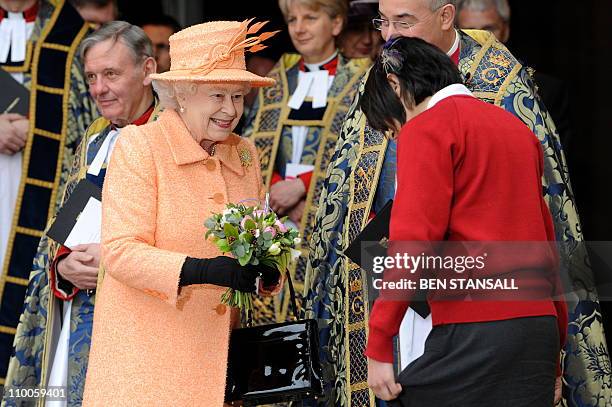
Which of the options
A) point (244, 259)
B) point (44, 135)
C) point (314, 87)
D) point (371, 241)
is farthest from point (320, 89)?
point (244, 259)

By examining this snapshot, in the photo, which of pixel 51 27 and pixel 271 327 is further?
pixel 51 27

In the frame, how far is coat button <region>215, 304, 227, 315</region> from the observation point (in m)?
4.06

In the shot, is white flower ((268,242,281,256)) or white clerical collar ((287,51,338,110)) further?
white clerical collar ((287,51,338,110))

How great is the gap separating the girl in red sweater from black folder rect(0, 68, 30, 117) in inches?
133

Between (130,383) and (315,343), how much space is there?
0.64m

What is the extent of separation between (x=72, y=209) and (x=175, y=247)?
1.04m

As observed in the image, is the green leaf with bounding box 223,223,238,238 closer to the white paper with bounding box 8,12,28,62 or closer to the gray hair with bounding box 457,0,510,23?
the gray hair with bounding box 457,0,510,23

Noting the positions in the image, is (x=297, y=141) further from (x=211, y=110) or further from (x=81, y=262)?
(x=211, y=110)

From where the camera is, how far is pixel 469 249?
349 centimetres

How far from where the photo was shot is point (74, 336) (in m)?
4.93

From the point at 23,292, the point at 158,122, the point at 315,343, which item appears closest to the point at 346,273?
the point at 315,343

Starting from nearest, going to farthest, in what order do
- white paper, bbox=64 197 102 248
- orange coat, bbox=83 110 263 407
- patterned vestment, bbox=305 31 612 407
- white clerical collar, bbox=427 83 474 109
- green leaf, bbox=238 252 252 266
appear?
white clerical collar, bbox=427 83 474 109 < green leaf, bbox=238 252 252 266 < orange coat, bbox=83 110 263 407 < patterned vestment, bbox=305 31 612 407 < white paper, bbox=64 197 102 248

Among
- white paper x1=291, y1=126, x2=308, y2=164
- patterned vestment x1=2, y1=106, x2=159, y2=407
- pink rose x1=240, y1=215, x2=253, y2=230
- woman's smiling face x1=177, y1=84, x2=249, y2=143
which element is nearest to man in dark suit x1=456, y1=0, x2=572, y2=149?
white paper x1=291, y1=126, x2=308, y2=164

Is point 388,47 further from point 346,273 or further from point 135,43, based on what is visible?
point 135,43
